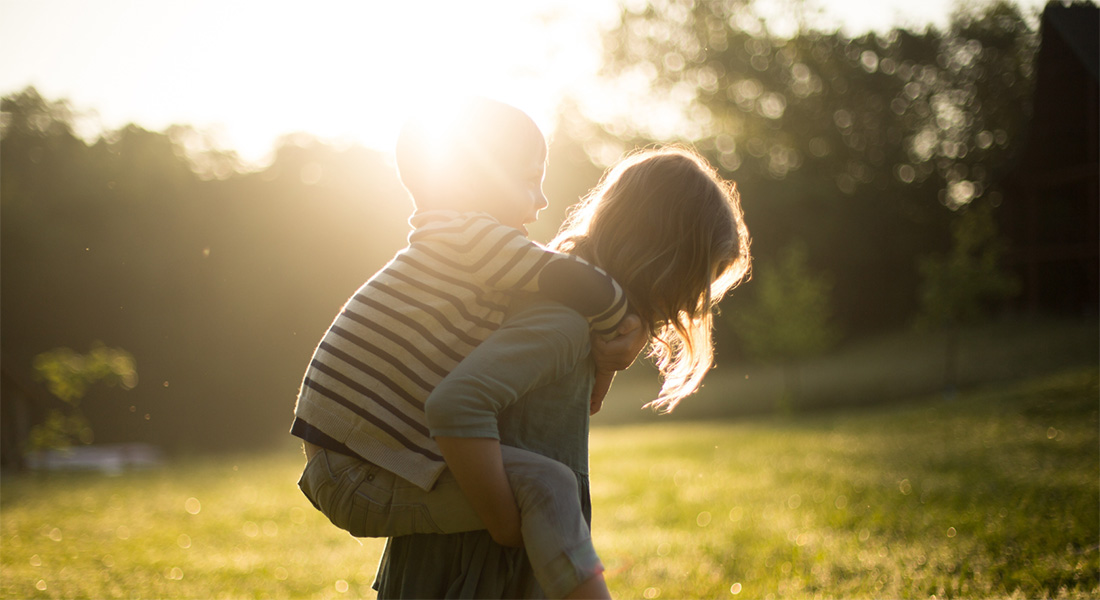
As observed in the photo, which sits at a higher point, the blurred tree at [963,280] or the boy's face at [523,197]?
the boy's face at [523,197]

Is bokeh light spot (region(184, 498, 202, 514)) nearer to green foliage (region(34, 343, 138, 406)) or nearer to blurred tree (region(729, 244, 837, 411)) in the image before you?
green foliage (region(34, 343, 138, 406))

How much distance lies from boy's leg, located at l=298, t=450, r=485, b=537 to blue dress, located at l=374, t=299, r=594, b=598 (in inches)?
5.2

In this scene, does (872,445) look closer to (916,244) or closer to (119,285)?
(119,285)

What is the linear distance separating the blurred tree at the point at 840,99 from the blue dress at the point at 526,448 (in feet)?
99.5

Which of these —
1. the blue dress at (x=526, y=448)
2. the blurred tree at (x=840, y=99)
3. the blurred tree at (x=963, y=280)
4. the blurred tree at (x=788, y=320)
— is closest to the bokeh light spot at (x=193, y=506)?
the blue dress at (x=526, y=448)

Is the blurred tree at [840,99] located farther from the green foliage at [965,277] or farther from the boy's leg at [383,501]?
the boy's leg at [383,501]

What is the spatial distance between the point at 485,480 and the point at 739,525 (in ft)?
16.1

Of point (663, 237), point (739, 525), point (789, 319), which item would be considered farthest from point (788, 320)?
point (663, 237)

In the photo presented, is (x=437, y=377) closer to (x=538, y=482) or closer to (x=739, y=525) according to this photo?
(x=538, y=482)

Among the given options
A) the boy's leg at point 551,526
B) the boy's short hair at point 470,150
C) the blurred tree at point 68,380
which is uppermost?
the boy's short hair at point 470,150

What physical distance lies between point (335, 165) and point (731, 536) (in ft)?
58.4

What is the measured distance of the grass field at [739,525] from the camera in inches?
165

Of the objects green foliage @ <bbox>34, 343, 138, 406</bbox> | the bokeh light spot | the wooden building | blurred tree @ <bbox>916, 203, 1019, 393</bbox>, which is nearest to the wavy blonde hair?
the bokeh light spot

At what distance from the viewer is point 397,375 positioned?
171 centimetres
